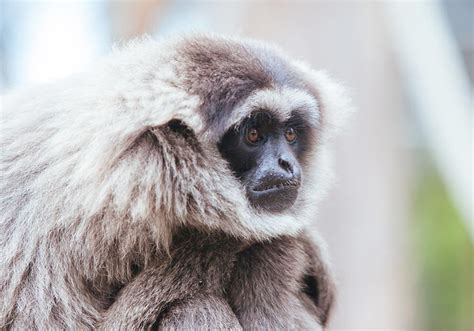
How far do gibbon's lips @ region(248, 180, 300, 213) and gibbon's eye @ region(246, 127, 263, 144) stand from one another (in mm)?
225

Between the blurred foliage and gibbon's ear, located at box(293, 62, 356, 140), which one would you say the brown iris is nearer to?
gibbon's ear, located at box(293, 62, 356, 140)

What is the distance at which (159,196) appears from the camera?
2.88m

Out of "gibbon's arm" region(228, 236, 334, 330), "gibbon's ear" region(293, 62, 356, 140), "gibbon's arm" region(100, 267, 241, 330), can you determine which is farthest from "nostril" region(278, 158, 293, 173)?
"gibbon's arm" region(100, 267, 241, 330)

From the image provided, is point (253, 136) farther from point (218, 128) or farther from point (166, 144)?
point (166, 144)

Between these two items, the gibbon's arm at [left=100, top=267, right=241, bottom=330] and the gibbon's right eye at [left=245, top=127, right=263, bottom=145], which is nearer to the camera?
the gibbon's arm at [left=100, top=267, right=241, bottom=330]

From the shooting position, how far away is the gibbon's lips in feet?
10.6

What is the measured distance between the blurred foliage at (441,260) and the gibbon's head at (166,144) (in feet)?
27.9

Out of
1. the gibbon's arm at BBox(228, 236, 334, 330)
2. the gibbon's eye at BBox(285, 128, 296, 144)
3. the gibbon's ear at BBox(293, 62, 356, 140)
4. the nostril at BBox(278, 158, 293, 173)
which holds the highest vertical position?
the gibbon's ear at BBox(293, 62, 356, 140)

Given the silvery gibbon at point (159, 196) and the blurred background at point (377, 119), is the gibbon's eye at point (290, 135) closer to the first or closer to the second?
the silvery gibbon at point (159, 196)

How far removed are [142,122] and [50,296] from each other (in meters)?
0.89

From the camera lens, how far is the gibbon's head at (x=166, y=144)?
113 inches

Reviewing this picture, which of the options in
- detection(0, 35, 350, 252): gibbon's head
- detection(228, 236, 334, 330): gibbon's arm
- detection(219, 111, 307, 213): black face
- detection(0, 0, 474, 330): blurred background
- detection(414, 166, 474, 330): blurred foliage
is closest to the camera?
detection(0, 35, 350, 252): gibbon's head

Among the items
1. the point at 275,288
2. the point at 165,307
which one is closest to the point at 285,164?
the point at 275,288

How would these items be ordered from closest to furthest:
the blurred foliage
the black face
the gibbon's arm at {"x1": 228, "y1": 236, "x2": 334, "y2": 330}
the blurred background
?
the gibbon's arm at {"x1": 228, "y1": 236, "x2": 334, "y2": 330}
the black face
the blurred background
the blurred foliage
